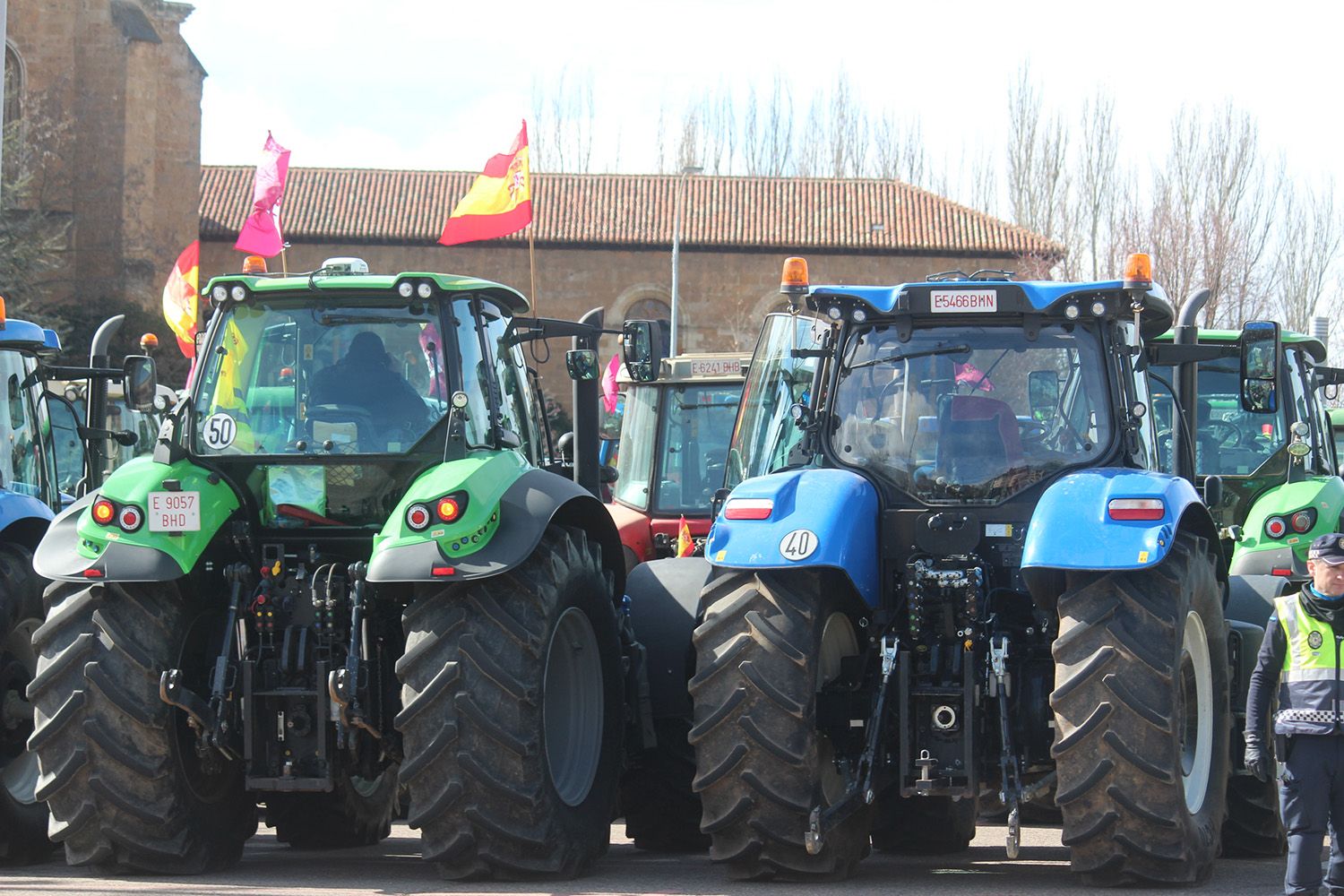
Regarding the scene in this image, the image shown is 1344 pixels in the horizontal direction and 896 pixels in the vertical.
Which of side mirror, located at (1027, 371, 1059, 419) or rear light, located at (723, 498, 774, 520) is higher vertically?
side mirror, located at (1027, 371, 1059, 419)

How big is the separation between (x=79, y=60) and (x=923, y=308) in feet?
135

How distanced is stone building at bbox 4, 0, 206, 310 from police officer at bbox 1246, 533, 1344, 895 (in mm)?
41037

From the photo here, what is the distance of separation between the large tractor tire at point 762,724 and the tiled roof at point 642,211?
45.8 meters

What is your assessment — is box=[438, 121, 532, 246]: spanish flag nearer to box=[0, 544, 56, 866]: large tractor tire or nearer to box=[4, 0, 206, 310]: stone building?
box=[0, 544, 56, 866]: large tractor tire

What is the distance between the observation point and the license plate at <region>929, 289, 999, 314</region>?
26.7 feet

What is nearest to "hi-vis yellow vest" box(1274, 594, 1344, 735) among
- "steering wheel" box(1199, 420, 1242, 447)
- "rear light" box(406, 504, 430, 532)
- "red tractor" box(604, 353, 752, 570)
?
"rear light" box(406, 504, 430, 532)

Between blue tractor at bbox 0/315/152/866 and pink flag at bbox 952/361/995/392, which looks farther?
blue tractor at bbox 0/315/152/866

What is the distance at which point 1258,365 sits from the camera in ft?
28.8

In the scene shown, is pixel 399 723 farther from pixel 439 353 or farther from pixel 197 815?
pixel 439 353

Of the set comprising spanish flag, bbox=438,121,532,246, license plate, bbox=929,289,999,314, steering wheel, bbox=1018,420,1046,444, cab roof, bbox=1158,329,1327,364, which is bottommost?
steering wheel, bbox=1018,420,1046,444

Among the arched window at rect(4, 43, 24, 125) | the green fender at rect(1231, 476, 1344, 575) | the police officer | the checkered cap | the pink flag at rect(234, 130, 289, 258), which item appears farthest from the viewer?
the arched window at rect(4, 43, 24, 125)

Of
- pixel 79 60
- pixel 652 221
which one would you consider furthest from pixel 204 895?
pixel 652 221

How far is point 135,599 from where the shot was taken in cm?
777

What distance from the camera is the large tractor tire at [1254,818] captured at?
9164mm
